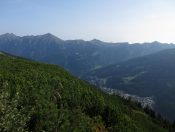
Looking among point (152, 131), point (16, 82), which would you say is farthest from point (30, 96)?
point (152, 131)

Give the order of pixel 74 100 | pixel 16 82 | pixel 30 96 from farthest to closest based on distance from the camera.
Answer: pixel 74 100
pixel 16 82
pixel 30 96

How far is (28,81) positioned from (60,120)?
38.1 metres

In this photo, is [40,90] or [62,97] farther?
[62,97]

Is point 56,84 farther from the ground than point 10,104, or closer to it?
closer to it

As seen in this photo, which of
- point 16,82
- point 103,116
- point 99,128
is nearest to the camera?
point 16,82

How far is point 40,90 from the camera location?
112000 millimetres

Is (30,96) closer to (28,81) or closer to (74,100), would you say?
(28,81)

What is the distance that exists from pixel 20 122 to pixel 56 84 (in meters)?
97.9

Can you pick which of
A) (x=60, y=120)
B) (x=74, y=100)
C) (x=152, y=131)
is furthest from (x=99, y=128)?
(x=152, y=131)

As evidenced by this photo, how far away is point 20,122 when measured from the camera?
37.1 metres

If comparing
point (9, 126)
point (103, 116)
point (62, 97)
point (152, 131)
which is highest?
point (9, 126)

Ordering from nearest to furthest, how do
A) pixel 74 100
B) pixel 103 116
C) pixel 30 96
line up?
pixel 30 96 < pixel 74 100 < pixel 103 116

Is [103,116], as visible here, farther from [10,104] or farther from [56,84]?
[10,104]

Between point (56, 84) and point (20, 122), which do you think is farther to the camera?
point (56, 84)
